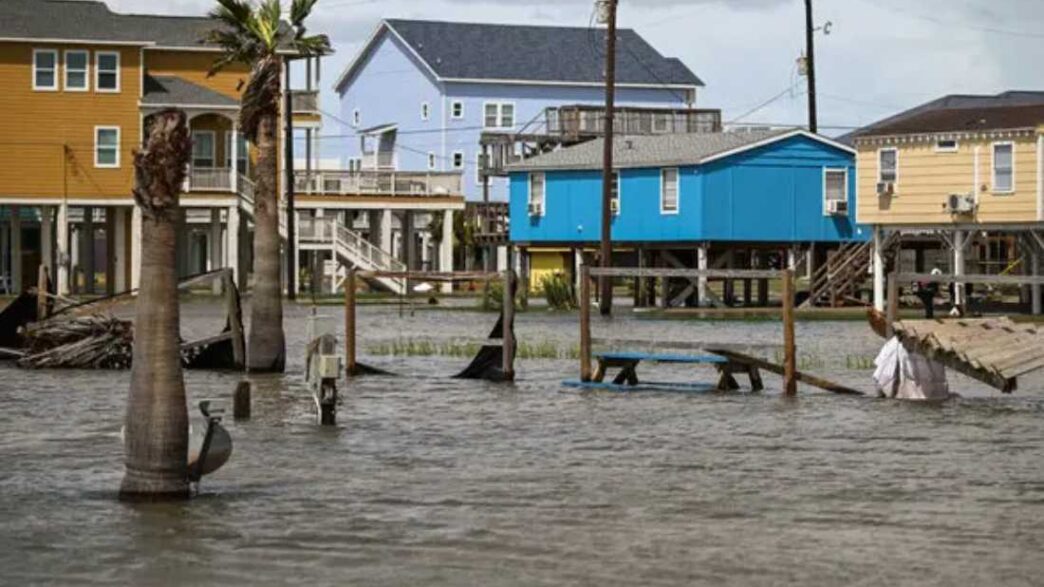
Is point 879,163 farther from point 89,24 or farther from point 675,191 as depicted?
point 89,24

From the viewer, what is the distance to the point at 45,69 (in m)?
79.0

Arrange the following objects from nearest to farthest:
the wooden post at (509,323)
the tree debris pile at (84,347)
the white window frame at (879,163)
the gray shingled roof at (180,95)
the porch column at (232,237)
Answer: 1. the wooden post at (509,323)
2. the tree debris pile at (84,347)
3. the white window frame at (879,163)
4. the porch column at (232,237)
5. the gray shingled roof at (180,95)

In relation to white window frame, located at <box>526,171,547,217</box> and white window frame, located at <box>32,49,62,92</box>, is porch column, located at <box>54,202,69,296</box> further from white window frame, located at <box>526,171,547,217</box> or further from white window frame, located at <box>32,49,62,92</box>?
white window frame, located at <box>526,171,547,217</box>

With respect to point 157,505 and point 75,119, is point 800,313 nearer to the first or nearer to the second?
point 75,119

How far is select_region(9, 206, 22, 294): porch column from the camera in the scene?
269ft

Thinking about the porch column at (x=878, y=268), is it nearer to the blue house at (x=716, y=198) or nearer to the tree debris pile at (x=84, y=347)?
the blue house at (x=716, y=198)

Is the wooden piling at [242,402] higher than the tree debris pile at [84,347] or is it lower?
lower

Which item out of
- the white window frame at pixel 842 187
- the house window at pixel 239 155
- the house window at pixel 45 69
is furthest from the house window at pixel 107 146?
the white window frame at pixel 842 187

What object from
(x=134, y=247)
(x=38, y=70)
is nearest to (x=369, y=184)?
(x=134, y=247)

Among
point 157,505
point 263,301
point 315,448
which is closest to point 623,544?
point 157,505

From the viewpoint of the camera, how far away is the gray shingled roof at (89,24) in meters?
79.2

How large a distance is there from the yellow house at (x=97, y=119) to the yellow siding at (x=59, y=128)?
1.4 inches

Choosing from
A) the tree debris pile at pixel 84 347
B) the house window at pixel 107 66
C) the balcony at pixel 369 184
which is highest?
the house window at pixel 107 66

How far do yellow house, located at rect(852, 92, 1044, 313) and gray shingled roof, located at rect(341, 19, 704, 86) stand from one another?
50637mm
